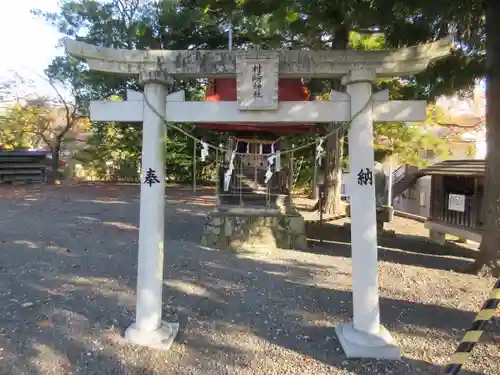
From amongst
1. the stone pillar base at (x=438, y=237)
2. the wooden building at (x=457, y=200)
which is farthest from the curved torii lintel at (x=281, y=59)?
the stone pillar base at (x=438, y=237)

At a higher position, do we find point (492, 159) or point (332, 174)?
point (492, 159)

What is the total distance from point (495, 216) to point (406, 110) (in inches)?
135

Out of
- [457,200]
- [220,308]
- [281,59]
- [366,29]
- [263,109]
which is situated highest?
[366,29]

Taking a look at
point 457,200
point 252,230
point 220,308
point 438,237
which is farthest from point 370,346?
point 438,237

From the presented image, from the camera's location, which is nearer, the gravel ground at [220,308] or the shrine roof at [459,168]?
the gravel ground at [220,308]

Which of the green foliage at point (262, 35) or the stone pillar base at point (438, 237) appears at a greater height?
the green foliage at point (262, 35)

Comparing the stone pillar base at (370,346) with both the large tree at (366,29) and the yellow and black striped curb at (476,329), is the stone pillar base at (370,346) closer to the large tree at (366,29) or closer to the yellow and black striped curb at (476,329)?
the yellow and black striped curb at (476,329)

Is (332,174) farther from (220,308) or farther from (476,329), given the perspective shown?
(476,329)

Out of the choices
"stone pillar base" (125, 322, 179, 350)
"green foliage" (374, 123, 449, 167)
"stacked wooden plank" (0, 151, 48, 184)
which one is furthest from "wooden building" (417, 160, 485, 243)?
"stacked wooden plank" (0, 151, 48, 184)

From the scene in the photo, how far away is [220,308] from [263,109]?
247 centimetres

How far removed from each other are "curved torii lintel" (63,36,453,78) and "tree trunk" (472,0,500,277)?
2911 mm

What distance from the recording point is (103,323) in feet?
13.5

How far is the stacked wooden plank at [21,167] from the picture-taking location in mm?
19766

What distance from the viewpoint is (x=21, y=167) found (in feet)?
65.5
